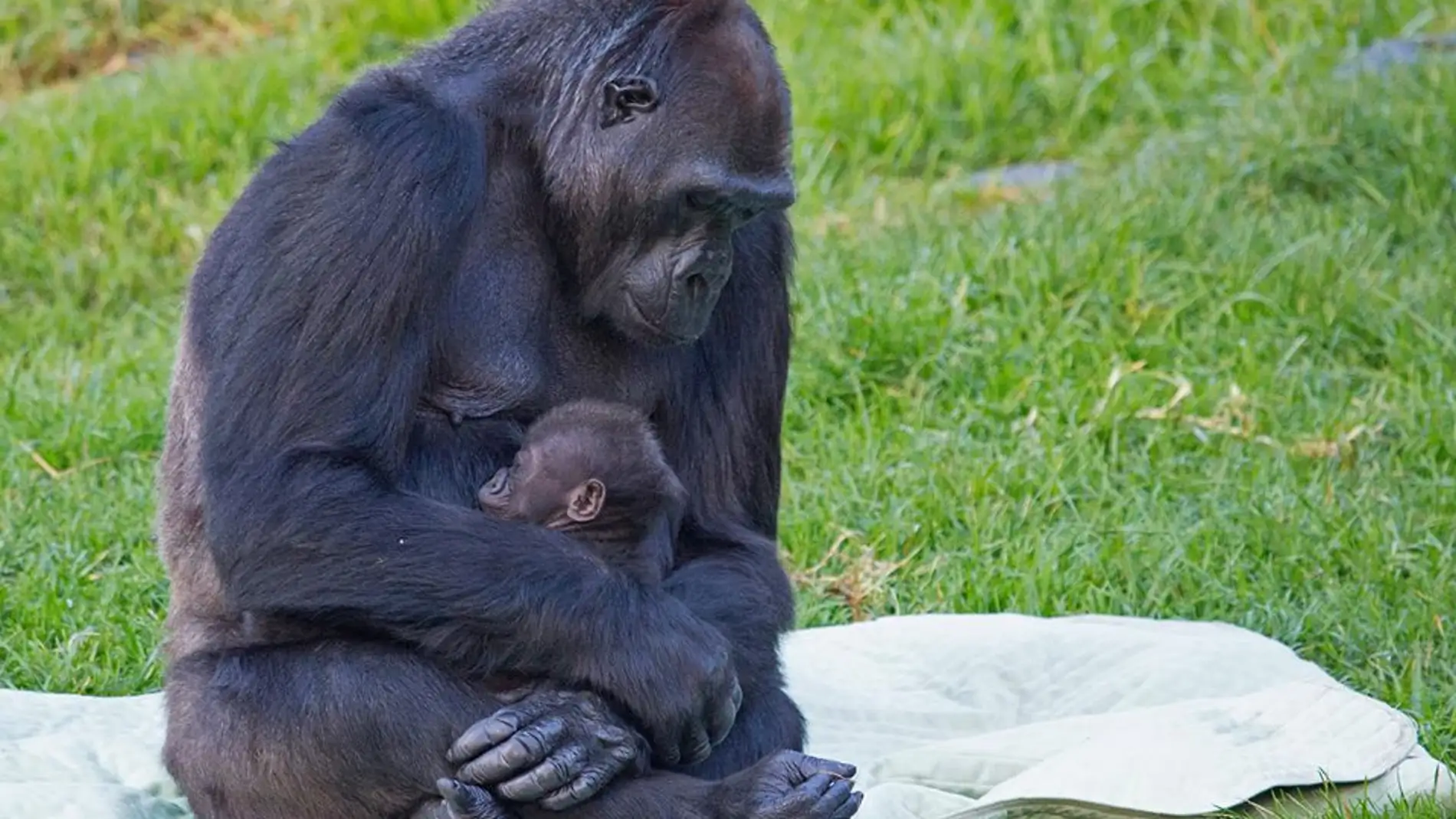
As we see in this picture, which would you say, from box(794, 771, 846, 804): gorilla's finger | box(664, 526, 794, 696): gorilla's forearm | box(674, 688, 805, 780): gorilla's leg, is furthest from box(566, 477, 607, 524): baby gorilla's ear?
box(794, 771, 846, 804): gorilla's finger

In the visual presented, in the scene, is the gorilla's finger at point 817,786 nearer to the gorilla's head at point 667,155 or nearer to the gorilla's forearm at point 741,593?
the gorilla's forearm at point 741,593

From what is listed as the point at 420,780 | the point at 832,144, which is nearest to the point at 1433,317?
the point at 832,144

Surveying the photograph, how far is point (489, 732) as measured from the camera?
3363 millimetres

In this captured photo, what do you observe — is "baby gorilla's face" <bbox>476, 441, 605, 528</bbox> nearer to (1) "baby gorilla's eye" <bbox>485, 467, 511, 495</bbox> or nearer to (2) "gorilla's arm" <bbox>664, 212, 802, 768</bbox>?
(1) "baby gorilla's eye" <bbox>485, 467, 511, 495</bbox>

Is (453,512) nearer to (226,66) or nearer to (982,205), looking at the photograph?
(982,205)

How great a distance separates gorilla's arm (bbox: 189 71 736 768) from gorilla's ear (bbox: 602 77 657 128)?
0.29 meters

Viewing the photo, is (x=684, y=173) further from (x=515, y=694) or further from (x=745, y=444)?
(x=515, y=694)

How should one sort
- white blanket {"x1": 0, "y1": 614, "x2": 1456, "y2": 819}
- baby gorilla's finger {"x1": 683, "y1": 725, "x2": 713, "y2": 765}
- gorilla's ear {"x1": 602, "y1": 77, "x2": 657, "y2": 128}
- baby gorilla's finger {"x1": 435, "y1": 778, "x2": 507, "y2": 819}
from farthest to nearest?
white blanket {"x1": 0, "y1": 614, "x2": 1456, "y2": 819}, gorilla's ear {"x1": 602, "y1": 77, "x2": 657, "y2": 128}, baby gorilla's finger {"x1": 683, "y1": 725, "x2": 713, "y2": 765}, baby gorilla's finger {"x1": 435, "y1": 778, "x2": 507, "y2": 819}

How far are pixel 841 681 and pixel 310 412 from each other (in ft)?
5.96

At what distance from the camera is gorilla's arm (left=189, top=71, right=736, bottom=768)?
3.39m

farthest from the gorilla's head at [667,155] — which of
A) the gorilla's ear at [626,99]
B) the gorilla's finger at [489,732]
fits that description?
the gorilla's finger at [489,732]

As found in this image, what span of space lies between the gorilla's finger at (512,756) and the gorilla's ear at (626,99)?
1042 millimetres

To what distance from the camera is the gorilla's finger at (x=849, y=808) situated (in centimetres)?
344

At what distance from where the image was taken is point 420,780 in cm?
339
